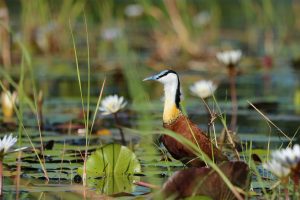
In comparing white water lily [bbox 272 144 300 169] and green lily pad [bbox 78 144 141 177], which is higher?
green lily pad [bbox 78 144 141 177]

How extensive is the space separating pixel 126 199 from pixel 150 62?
22.6 ft

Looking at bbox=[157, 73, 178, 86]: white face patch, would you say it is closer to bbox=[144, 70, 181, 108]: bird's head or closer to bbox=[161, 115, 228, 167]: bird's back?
bbox=[144, 70, 181, 108]: bird's head

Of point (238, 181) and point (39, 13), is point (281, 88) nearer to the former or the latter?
point (39, 13)

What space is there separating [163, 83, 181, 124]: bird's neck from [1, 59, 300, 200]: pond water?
0.12 meters

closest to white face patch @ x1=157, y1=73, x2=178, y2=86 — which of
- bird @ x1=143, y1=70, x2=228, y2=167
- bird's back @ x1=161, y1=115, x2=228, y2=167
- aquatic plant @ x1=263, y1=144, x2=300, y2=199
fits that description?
bird @ x1=143, y1=70, x2=228, y2=167

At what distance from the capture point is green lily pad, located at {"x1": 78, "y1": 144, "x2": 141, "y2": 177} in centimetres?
464

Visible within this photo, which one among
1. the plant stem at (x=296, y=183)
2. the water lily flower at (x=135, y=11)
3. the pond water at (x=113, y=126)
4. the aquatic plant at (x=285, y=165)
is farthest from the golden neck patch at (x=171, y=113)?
the water lily flower at (x=135, y=11)

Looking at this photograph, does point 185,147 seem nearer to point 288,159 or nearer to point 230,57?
point 288,159

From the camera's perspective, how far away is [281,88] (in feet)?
30.5

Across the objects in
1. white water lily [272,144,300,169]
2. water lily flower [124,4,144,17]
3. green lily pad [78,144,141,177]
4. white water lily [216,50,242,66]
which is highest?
water lily flower [124,4,144,17]

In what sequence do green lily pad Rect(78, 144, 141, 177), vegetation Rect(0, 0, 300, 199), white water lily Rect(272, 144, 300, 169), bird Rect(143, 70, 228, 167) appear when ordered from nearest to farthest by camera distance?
white water lily Rect(272, 144, 300, 169) < vegetation Rect(0, 0, 300, 199) < bird Rect(143, 70, 228, 167) < green lily pad Rect(78, 144, 141, 177)

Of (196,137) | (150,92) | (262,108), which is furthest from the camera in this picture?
(150,92)

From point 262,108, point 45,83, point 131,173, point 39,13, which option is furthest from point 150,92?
point 131,173

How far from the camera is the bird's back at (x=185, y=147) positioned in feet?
14.8
